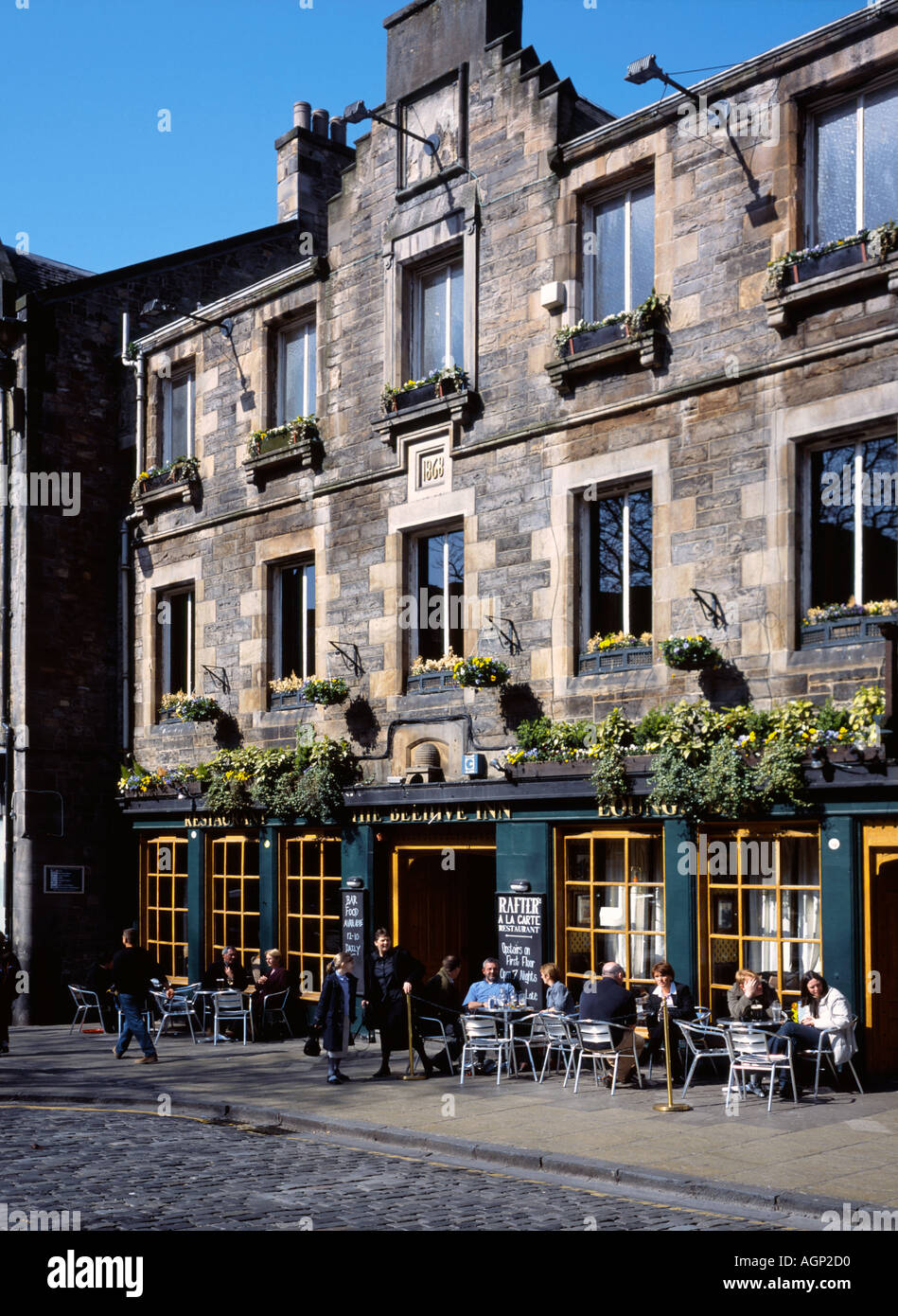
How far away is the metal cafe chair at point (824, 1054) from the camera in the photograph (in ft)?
43.2

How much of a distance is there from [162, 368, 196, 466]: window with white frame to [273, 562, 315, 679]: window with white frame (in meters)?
3.45

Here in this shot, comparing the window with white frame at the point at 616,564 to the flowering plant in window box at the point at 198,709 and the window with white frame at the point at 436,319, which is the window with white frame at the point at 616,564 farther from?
the flowering plant in window box at the point at 198,709

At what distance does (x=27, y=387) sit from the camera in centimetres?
2344

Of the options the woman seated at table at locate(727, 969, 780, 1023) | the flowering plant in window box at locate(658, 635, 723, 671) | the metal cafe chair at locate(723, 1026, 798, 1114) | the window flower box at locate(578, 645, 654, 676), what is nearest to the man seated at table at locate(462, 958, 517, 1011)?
the woman seated at table at locate(727, 969, 780, 1023)

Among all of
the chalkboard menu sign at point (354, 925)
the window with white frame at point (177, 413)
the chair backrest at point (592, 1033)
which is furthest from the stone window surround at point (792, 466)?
the window with white frame at point (177, 413)

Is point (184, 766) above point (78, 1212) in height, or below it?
above

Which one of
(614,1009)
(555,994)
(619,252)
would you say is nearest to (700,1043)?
(614,1009)

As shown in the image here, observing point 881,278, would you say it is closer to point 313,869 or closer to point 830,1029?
point 830,1029

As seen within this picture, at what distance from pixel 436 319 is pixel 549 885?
752 centimetres

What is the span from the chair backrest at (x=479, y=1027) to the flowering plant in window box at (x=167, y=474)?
1063 centimetres

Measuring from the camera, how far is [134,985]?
16797mm

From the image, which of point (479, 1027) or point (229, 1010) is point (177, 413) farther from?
point (479, 1027)

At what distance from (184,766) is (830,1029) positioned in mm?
11487
